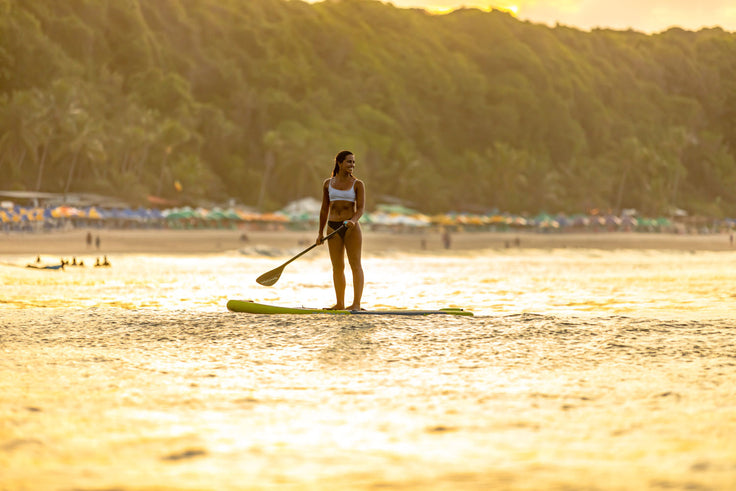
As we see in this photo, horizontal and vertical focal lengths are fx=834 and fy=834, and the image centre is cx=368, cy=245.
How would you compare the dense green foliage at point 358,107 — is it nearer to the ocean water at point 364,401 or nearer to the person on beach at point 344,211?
the person on beach at point 344,211

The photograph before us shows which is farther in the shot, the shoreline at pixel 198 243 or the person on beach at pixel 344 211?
the shoreline at pixel 198 243

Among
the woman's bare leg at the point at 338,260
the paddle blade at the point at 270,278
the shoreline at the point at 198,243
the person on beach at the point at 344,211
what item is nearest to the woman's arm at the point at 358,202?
the person on beach at the point at 344,211

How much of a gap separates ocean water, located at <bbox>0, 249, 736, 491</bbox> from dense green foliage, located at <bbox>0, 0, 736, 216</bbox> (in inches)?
2765

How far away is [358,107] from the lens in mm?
111562

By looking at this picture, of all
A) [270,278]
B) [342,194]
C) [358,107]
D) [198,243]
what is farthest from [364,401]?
[358,107]

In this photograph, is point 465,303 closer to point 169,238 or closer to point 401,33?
point 169,238

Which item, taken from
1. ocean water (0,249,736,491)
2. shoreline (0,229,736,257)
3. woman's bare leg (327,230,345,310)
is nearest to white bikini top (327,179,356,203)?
woman's bare leg (327,230,345,310)

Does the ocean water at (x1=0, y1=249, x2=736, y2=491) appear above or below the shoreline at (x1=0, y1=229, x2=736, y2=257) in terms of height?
below

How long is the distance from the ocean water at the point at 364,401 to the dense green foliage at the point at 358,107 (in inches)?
2765

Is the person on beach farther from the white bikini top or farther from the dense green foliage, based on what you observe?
the dense green foliage

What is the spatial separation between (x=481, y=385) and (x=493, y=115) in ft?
398

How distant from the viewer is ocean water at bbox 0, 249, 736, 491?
3.67 metres

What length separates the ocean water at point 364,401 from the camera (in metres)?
3.67

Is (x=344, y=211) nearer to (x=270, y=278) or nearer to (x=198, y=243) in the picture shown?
(x=270, y=278)
